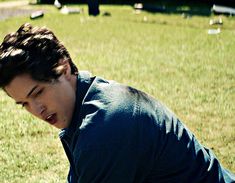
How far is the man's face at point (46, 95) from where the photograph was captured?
5.86 ft

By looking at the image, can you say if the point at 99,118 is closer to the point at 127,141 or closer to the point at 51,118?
the point at 127,141

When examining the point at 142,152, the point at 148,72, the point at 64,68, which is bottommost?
the point at 148,72

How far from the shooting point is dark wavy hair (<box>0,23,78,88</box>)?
1754 millimetres

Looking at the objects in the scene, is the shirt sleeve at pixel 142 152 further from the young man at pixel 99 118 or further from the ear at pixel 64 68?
the ear at pixel 64 68

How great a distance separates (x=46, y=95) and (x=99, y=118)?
27 centimetres

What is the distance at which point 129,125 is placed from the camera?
1672 mm

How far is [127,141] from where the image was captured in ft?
5.52

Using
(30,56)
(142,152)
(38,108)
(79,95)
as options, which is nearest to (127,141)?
(142,152)

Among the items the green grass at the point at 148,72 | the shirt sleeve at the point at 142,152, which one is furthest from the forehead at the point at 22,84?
the green grass at the point at 148,72

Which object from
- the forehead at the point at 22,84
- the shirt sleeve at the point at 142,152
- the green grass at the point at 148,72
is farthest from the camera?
the green grass at the point at 148,72

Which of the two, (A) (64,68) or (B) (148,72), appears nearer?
(A) (64,68)

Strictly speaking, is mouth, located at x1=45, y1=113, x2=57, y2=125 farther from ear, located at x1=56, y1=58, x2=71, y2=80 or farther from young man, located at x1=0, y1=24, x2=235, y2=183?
ear, located at x1=56, y1=58, x2=71, y2=80

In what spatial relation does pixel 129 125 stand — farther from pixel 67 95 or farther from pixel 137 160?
pixel 67 95

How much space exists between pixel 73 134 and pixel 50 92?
8.3 inches
